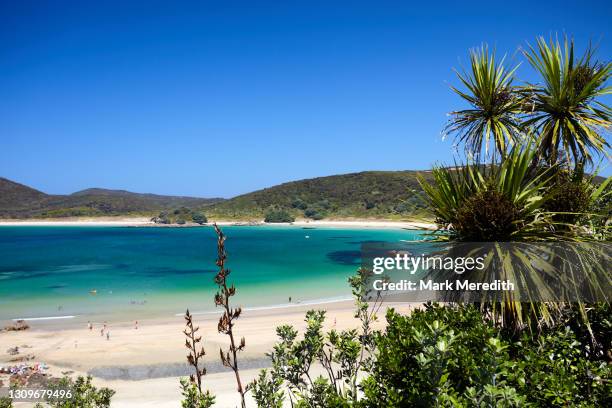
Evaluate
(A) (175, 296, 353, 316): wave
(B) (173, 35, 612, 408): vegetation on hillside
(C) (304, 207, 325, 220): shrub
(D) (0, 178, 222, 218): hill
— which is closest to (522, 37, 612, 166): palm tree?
(B) (173, 35, 612, 408): vegetation on hillside

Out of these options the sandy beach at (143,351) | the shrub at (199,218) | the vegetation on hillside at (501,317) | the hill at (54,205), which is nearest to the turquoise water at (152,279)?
the sandy beach at (143,351)

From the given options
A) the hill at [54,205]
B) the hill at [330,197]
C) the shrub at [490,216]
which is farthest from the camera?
the hill at [54,205]

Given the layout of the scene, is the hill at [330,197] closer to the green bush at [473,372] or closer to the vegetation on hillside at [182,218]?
the vegetation on hillside at [182,218]

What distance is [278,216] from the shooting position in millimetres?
122562

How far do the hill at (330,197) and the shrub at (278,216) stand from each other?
3253 millimetres

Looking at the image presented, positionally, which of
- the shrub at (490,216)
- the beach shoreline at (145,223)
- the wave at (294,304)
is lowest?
the wave at (294,304)

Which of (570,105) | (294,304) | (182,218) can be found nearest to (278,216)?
(182,218)

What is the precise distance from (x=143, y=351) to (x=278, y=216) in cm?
10687

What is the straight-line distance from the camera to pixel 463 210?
15.3ft

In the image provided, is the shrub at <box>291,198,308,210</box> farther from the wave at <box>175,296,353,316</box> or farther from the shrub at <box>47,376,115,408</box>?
the shrub at <box>47,376,115,408</box>

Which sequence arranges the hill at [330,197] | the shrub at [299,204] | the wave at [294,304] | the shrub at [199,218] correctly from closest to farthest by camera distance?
the wave at [294,304] → the hill at [330,197] → the shrub at [299,204] → the shrub at [199,218]

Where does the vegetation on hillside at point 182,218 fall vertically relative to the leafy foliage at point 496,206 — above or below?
below

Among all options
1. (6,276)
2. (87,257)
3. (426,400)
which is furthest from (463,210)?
(87,257)

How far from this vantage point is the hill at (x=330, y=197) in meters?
111
